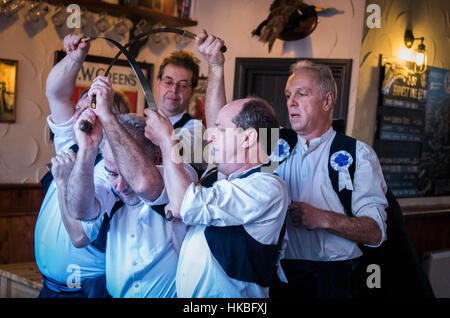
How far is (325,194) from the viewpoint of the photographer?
1.91m

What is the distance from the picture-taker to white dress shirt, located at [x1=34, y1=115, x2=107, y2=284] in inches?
67.8

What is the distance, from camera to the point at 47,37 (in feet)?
11.8

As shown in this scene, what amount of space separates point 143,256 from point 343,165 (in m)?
0.81

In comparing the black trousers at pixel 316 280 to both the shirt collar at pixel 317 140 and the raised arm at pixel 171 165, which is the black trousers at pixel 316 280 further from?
the raised arm at pixel 171 165

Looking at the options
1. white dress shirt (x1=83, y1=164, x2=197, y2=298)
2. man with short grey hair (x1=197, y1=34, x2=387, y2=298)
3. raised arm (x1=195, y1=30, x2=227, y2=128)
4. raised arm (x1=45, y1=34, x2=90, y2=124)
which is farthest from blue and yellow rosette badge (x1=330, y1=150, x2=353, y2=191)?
raised arm (x1=45, y1=34, x2=90, y2=124)

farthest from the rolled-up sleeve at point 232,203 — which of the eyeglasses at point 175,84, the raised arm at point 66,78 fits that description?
the eyeglasses at point 175,84

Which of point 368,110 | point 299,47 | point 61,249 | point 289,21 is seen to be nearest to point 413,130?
point 368,110

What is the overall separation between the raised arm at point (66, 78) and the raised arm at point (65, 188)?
1.03 feet

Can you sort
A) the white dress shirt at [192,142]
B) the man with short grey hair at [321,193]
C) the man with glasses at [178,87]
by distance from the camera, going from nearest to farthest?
the man with short grey hair at [321,193]
the white dress shirt at [192,142]
the man with glasses at [178,87]

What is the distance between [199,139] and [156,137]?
0.77m

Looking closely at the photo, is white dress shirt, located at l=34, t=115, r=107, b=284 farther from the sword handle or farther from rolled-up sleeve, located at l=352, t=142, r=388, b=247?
rolled-up sleeve, located at l=352, t=142, r=388, b=247

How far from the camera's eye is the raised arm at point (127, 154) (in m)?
1.37
